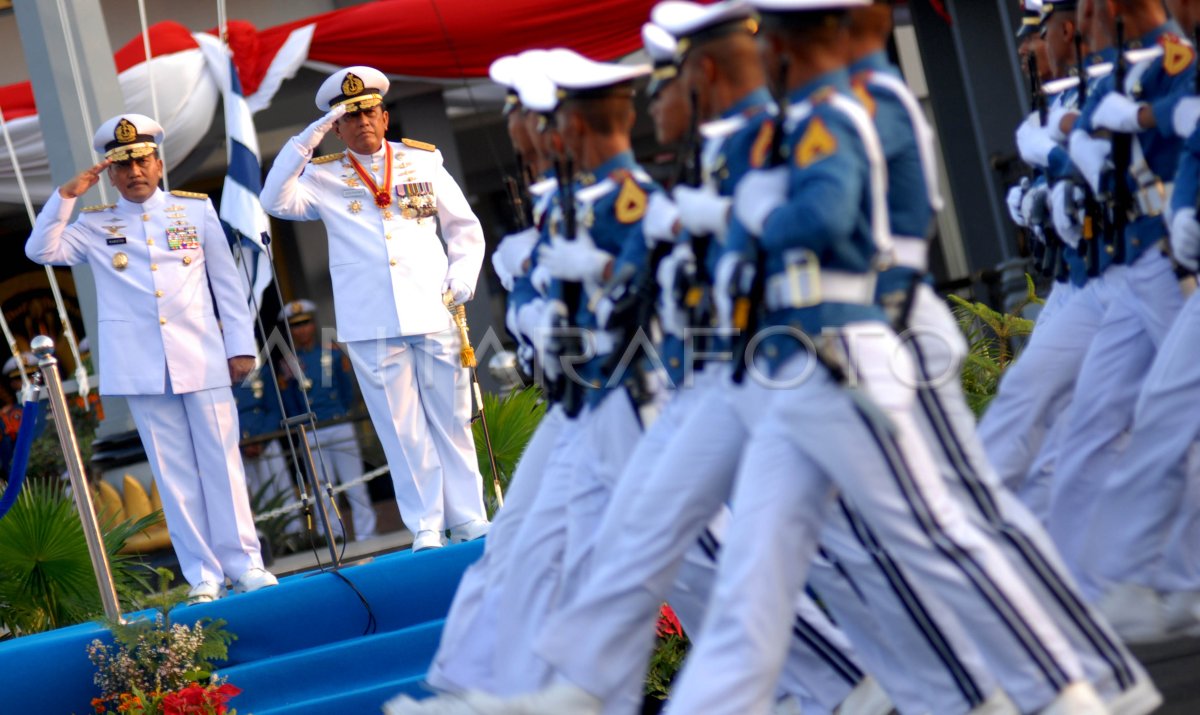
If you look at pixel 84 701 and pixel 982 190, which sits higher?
pixel 982 190

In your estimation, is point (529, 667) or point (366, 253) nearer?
point (529, 667)

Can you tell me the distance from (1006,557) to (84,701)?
3.78 meters

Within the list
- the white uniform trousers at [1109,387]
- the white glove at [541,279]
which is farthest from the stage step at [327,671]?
the white uniform trousers at [1109,387]

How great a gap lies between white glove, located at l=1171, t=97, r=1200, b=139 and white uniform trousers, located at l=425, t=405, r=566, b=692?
73.7 inches

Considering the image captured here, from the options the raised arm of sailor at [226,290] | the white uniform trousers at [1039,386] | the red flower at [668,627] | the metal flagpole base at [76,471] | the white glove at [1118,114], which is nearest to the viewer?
the white glove at [1118,114]

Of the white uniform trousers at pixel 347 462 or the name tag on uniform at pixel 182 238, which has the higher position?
the name tag on uniform at pixel 182 238

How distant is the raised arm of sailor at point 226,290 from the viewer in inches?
278

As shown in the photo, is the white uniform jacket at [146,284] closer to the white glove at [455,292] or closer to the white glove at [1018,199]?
the white glove at [455,292]

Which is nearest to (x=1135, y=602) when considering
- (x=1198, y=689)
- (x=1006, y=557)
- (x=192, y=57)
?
(x=1198, y=689)

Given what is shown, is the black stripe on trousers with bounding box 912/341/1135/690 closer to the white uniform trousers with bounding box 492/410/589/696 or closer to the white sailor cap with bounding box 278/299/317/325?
the white uniform trousers with bounding box 492/410/589/696

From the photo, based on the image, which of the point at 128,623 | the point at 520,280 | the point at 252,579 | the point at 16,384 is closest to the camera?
the point at 520,280

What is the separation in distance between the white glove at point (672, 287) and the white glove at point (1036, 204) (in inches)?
79.7

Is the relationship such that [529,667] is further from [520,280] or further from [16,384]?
[16,384]

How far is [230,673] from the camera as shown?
20.4ft
